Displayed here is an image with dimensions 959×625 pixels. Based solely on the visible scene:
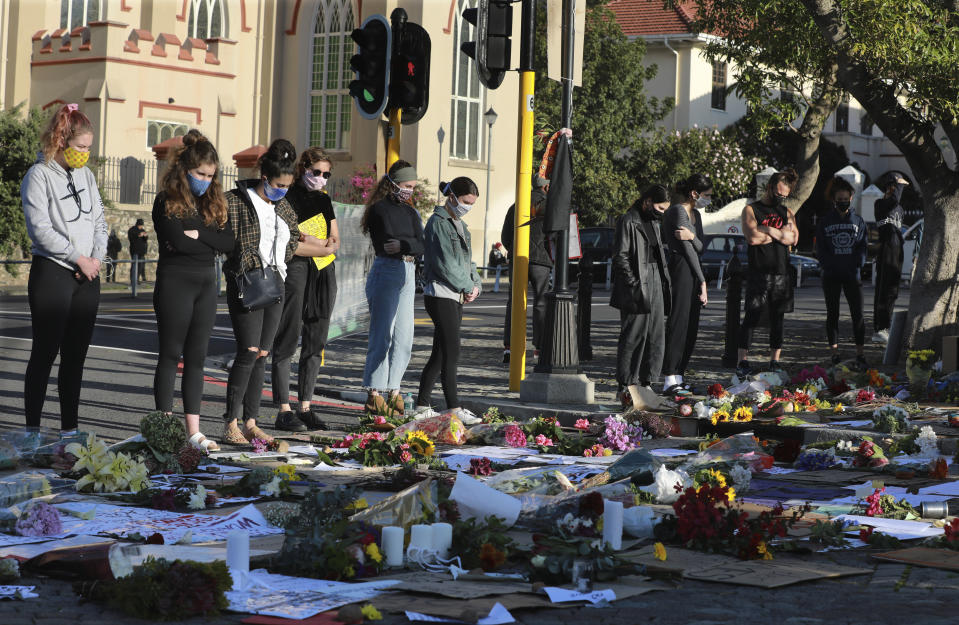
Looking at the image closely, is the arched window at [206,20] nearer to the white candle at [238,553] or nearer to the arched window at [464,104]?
the arched window at [464,104]

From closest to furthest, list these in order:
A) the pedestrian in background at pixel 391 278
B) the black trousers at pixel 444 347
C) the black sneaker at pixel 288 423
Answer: the black sneaker at pixel 288 423 → the pedestrian in background at pixel 391 278 → the black trousers at pixel 444 347

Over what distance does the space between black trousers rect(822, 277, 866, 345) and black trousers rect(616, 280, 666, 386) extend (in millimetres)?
2934

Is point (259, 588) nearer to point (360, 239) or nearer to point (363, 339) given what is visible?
point (360, 239)

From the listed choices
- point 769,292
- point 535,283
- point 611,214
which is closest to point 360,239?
point 535,283

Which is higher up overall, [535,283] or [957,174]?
[957,174]

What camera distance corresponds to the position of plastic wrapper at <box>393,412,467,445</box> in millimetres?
9406

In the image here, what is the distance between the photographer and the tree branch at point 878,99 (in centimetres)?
1483

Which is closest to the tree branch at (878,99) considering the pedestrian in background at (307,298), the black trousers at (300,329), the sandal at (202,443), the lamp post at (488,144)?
the pedestrian in background at (307,298)

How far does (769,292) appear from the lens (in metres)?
13.2

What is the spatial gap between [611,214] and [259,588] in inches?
1680

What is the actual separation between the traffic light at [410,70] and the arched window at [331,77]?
1232 inches

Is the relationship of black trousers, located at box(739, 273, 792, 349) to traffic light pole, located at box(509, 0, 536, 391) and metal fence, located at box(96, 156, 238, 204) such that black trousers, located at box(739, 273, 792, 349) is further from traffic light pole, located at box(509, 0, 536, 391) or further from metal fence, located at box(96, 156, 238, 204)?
metal fence, located at box(96, 156, 238, 204)

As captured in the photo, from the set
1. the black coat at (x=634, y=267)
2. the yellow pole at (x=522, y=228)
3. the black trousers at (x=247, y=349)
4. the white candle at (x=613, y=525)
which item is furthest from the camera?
the yellow pole at (x=522, y=228)

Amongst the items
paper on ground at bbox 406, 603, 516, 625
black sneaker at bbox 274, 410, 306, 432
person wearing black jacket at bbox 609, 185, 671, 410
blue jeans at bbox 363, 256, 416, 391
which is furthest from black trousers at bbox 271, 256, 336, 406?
paper on ground at bbox 406, 603, 516, 625
